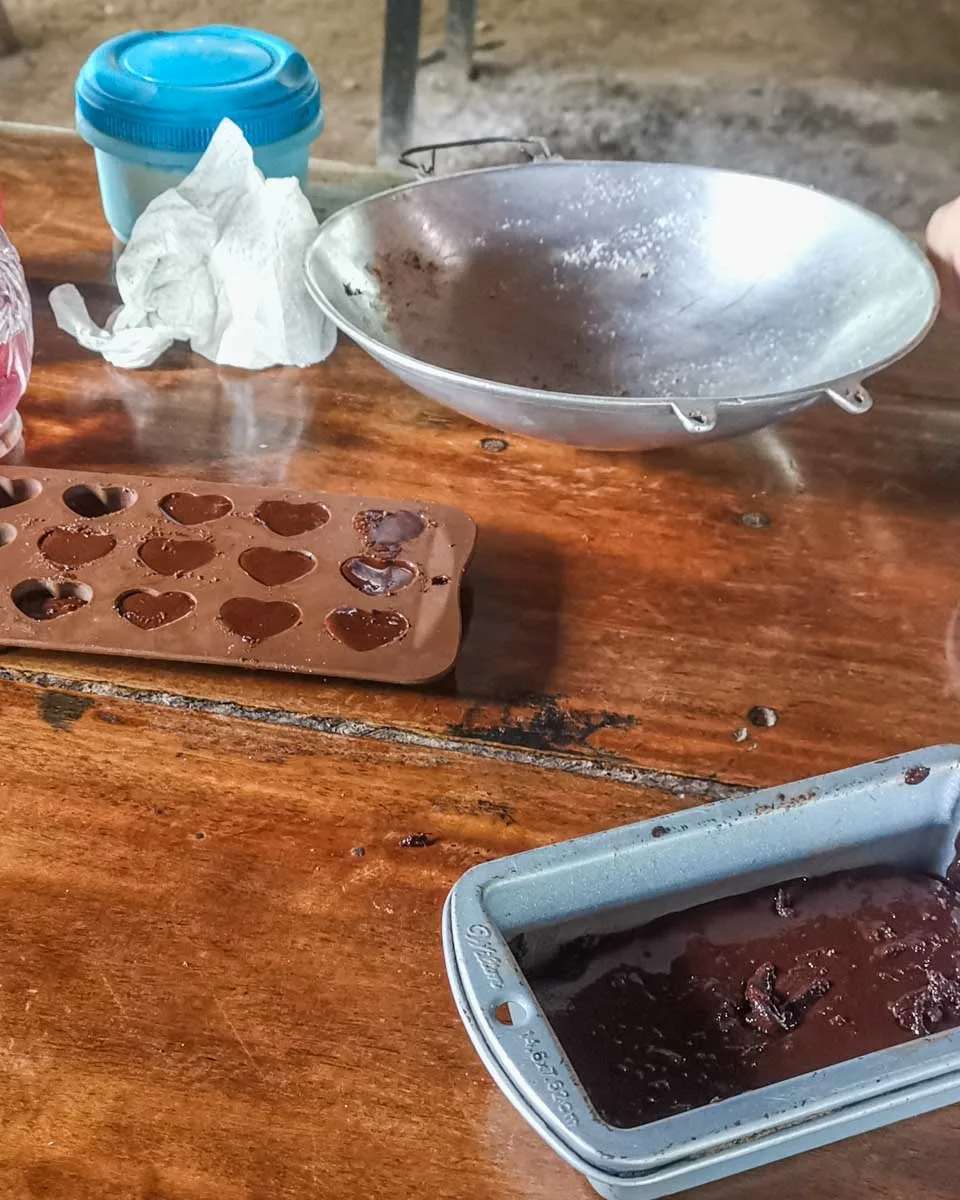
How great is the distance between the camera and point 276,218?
33.3 inches

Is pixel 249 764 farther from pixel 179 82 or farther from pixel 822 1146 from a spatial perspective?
pixel 179 82

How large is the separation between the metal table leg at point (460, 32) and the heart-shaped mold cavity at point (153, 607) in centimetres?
240

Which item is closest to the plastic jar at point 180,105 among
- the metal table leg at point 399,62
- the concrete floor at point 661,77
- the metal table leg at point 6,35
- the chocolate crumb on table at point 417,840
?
the chocolate crumb on table at point 417,840

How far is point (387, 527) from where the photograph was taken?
68cm

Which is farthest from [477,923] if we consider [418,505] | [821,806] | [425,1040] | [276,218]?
[276,218]

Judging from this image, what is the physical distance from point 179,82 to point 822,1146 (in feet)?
2.71

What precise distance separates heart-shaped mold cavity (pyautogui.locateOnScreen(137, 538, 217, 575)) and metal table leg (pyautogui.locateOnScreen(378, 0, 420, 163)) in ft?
4.43

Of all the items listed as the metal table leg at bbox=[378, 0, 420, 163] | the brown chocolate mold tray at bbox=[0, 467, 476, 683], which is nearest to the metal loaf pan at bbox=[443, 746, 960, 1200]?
the brown chocolate mold tray at bbox=[0, 467, 476, 683]

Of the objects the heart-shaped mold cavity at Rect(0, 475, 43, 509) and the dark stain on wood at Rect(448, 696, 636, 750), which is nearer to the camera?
the dark stain on wood at Rect(448, 696, 636, 750)

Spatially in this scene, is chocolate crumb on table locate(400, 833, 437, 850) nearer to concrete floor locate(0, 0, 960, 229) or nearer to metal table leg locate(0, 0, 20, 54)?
concrete floor locate(0, 0, 960, 229)

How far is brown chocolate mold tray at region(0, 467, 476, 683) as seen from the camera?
60cm

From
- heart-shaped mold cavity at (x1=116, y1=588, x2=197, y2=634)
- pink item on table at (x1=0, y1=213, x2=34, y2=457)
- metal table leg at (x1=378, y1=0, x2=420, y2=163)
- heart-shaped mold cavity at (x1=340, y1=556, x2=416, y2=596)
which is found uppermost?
pink item on table at (x1=0, y1=213, x2=34, y2=457)

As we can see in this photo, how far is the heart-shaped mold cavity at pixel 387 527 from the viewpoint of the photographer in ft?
2.20

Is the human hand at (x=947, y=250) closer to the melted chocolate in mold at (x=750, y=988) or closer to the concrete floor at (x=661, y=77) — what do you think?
the melted chocolate in mold at (x=750, y=988)
